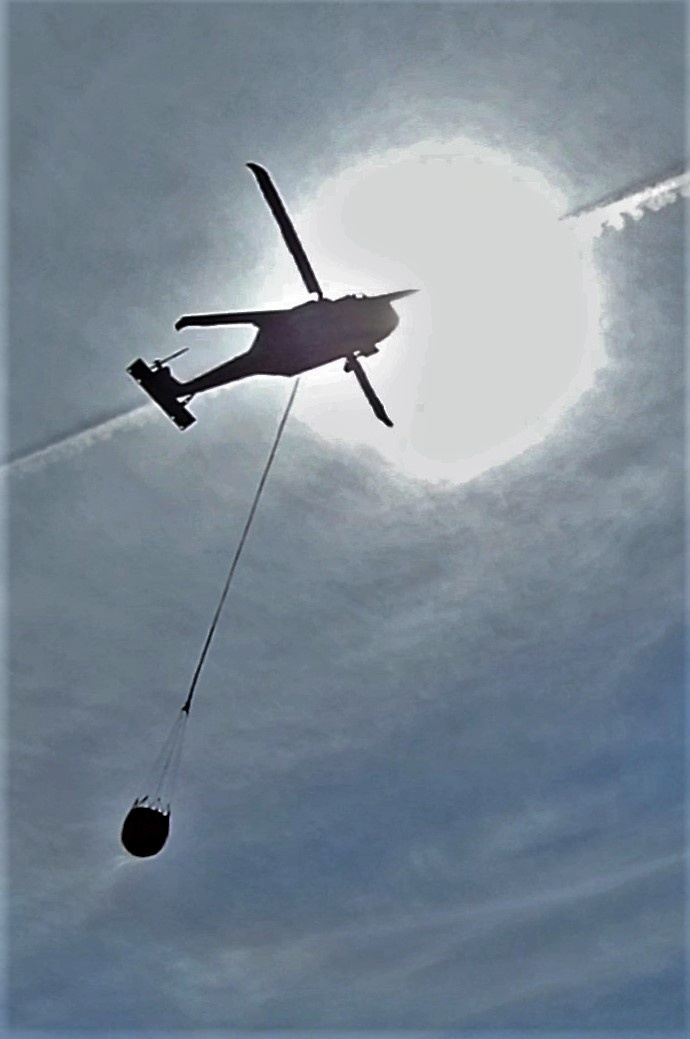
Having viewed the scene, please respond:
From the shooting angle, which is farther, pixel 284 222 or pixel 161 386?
pixel 161 386

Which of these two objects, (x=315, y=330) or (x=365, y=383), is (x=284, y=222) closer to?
(x=315, y=330)

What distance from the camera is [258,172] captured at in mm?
23047

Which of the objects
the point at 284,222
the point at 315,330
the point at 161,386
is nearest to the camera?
the point at 284,222

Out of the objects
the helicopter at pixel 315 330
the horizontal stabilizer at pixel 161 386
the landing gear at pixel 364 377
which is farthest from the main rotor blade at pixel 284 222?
the horizontal stabilizer at pixel 161 386

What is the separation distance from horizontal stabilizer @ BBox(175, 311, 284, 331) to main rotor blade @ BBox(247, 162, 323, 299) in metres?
1.40

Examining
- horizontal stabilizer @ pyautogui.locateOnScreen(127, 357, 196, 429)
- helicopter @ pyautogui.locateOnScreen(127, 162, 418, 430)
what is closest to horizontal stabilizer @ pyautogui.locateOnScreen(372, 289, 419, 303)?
helicopter @ pyautogui.locateOnScreen(127, 162, 418, 430)

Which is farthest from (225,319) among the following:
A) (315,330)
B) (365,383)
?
(365,383)

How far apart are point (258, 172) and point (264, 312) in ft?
12.5

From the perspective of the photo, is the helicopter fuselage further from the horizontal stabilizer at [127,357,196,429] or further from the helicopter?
the horizontal stabilizer at [127,357,196,429]

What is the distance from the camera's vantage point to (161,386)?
90.8 ft

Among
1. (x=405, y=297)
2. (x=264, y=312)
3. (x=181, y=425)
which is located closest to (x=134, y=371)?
(x=181, y=425)

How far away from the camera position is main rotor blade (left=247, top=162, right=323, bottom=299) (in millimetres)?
23125

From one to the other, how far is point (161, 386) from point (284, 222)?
674 centimetres

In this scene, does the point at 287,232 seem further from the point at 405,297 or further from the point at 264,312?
the point at 405,297
